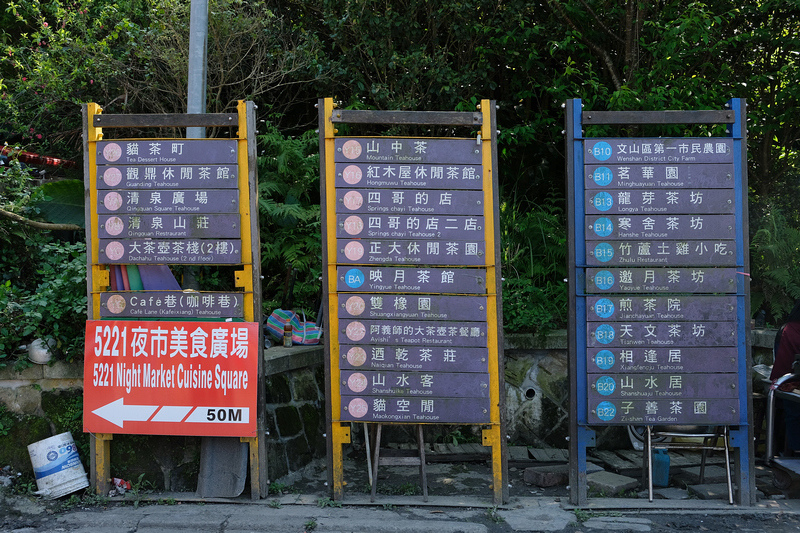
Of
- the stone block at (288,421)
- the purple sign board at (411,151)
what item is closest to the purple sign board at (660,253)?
the purple sign board at (411,151)

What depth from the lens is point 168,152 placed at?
503cm

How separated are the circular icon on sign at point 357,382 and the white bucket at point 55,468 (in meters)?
2.29

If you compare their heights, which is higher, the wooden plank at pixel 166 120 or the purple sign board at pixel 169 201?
the wooden plank at pixel 166 120

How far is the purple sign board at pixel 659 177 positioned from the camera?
493cm

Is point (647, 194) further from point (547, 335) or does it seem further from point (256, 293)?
point (256, 293)

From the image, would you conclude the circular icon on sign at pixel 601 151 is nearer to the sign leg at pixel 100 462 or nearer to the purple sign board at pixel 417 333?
the purple sign board at pixel 417 333

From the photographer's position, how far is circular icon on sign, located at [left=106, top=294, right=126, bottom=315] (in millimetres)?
5070

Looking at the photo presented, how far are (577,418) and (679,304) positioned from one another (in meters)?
1.20

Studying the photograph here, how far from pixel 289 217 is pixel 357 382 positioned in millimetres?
2955

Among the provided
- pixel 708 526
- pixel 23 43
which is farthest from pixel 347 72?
pixel 708 526

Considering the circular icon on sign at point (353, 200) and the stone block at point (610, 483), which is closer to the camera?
the circular icon on sign at point (353, 200)

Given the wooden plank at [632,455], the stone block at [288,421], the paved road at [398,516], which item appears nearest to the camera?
the paved road at [398,516]

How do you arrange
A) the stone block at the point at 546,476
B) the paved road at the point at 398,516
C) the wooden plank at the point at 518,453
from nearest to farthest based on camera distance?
the paved road at the point at 398,516 < the stone block at the point at 546,476 < the wooden plank at the point at 518,453

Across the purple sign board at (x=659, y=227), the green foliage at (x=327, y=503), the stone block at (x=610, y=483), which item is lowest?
the stone block at (x=610, y=483)
